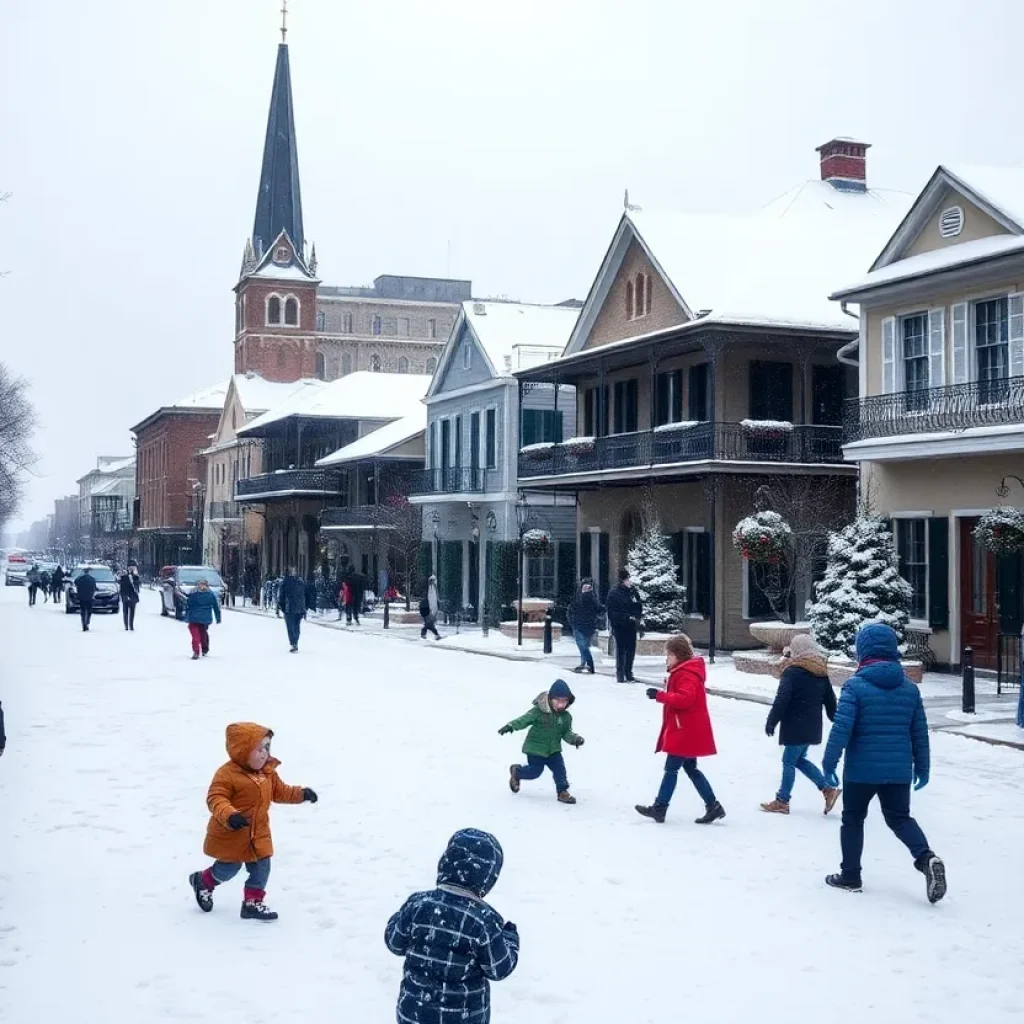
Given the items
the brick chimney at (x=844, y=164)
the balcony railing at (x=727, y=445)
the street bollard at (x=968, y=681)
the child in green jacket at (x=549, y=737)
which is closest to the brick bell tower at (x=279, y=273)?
the brick chimney at (x=844, y=164)

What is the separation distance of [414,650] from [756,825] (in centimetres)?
1977

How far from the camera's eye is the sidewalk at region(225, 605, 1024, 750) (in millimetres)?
16328

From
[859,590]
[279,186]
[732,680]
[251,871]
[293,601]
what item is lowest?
[732,680]

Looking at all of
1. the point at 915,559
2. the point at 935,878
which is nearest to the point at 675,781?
the point at 935,878

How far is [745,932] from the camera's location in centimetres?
760

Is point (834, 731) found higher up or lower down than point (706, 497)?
lower down

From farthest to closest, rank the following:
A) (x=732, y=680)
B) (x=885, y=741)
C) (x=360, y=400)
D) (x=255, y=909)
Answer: (x=360, y=400)
(x=732, y=680)
(x=885, y=741)
(x=255, y=909)

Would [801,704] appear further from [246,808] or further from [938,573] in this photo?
[938,573]

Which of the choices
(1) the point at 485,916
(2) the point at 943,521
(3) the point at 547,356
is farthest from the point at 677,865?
(3) the point at 547,356

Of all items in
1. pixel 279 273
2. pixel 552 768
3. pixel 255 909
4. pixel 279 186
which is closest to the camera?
pixel 255 909

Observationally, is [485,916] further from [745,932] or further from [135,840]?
[135,840]

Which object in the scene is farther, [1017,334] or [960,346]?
[960,346]

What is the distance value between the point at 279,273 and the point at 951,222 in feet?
223

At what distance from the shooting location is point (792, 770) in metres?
11.0
